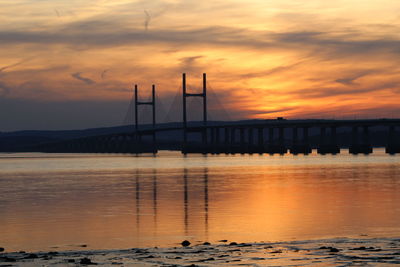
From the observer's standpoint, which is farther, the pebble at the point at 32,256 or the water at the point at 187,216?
the water at the point at 187,216

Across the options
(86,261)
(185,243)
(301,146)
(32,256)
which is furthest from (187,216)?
(301,146)

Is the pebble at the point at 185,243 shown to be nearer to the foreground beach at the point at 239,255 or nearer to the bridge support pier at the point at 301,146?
the foreground beach at the point at 239,255

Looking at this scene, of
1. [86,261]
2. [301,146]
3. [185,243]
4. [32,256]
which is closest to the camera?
[86,261]

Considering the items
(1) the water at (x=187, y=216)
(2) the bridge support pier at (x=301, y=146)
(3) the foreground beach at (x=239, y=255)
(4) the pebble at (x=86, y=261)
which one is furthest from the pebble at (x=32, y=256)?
(2) the bridge support pier at (x=301, y=146)

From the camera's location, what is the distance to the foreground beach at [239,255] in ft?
52.4

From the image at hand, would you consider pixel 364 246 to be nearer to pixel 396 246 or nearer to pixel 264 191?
pixel 396 246

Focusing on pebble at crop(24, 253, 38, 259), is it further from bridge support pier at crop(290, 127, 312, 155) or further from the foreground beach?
bridge support pier at crop(290, 127, 312, 155)

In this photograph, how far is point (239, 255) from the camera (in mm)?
16922

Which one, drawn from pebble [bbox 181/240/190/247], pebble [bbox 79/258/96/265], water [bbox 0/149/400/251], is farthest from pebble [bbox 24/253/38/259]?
pebble [bbox 181/240/190/247]

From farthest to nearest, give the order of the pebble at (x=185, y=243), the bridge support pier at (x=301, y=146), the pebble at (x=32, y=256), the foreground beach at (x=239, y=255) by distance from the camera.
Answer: the bridge support pier at (x=301, y=146) → the pebble at (x=185, y=243) → the pebble at (x=32, y=256) → the foreground beach at (x=239, y=255)

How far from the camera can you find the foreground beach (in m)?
16.0

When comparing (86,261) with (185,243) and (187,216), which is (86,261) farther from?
(187,216)

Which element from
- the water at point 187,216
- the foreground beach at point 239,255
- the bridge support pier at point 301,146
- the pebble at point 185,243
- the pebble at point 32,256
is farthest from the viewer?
the bridge support pier at point 301,146

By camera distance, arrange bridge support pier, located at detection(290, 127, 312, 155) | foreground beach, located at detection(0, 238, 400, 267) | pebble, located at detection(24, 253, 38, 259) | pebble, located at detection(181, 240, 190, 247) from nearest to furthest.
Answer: foreground beach, located at detection(0, 238, 400, 267), pebble, located at detection(24, 253, 38, 259), pebble, located at detection(181, 240, 190, 247), bridge support pier, located at detection(290, 127, 312, 155)
